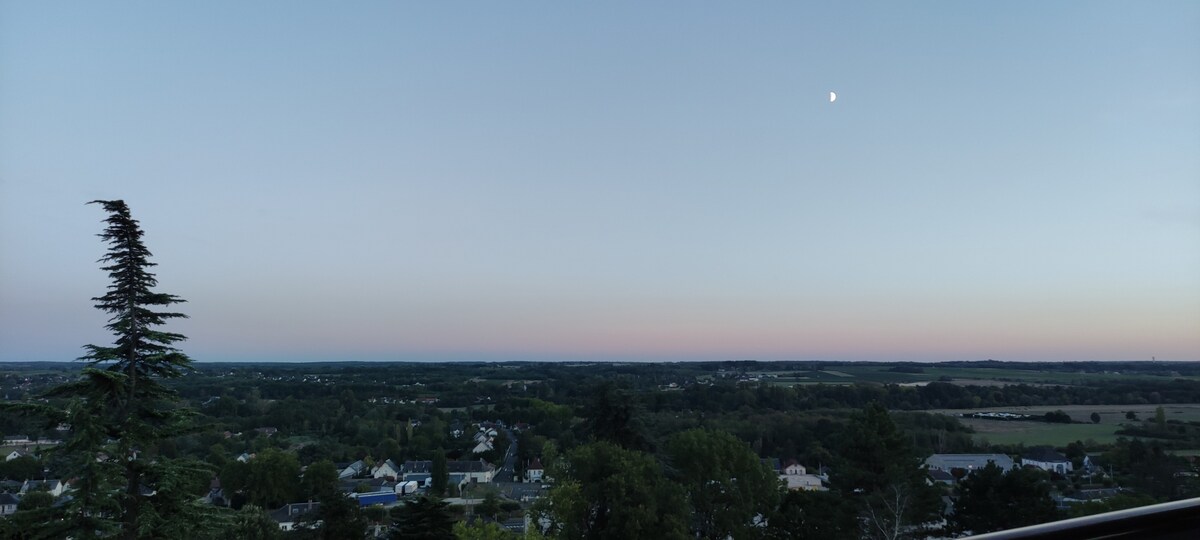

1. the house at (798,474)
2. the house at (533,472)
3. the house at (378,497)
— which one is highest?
the house at (798,474)

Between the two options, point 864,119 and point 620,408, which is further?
point 620,408

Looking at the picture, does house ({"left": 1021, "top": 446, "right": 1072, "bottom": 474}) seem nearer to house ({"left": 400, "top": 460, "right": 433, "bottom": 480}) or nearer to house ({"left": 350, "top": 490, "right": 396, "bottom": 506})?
house ({"left": 350, "top": 490, "right": 396, "bottom": 506})

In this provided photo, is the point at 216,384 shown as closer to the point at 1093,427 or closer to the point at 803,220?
the point at 803,220

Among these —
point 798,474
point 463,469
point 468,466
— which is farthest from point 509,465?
point 798,474

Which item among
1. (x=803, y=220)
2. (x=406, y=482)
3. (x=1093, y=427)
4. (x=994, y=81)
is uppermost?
(x=994, y=81)

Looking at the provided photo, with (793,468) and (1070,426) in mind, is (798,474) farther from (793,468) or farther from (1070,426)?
(1070,426)

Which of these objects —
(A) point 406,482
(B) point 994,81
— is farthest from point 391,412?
(B) point 994,81

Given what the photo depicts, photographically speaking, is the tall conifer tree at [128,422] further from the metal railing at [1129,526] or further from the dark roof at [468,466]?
the dark roof at [468,466]

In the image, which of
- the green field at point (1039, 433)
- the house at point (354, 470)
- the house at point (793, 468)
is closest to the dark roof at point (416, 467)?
the house at point (354, 470)
